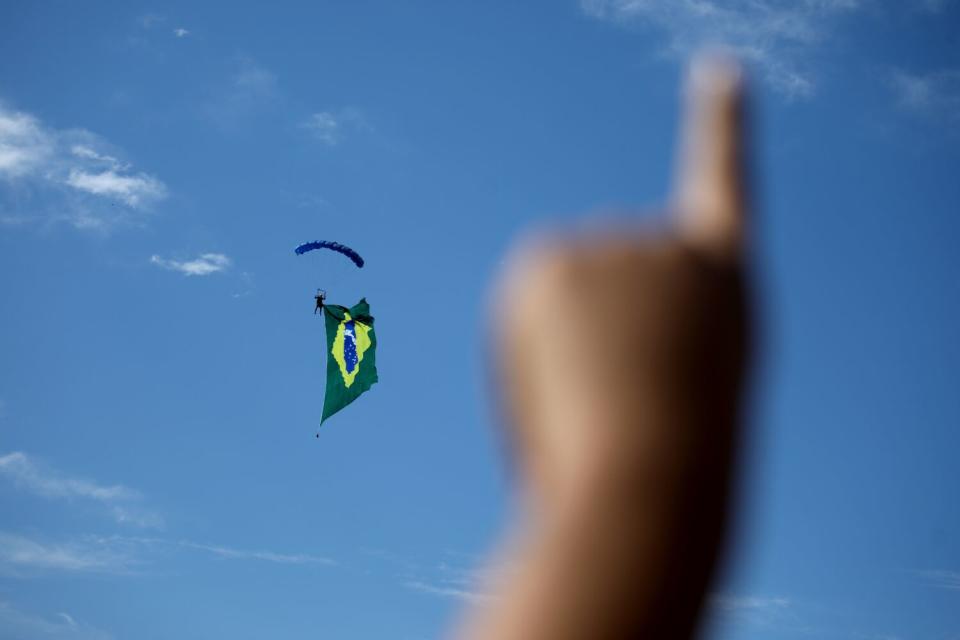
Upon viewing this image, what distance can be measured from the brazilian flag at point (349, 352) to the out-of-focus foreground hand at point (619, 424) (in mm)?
36796

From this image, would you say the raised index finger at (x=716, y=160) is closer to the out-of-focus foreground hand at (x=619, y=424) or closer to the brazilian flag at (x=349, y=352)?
the out-of-focus foreground hand at (x=619, y=424)

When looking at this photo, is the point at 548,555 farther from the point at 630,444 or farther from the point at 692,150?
the point at 692,150

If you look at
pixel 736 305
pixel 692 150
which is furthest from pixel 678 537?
pixel 692 150

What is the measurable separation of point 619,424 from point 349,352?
38750 millimetres

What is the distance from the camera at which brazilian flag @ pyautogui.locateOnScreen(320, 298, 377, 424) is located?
123ft

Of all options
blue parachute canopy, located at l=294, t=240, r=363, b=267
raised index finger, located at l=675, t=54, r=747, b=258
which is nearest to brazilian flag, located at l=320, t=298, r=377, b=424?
blue parachute canopy, located at l=294, t=240, r=363, b=267

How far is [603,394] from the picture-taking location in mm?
777

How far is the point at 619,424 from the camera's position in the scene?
0.77 metres

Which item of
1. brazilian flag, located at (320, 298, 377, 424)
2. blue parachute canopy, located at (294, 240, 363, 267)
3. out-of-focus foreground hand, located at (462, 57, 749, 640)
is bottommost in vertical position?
out-of-focus foreground hand, located at (462, 57, 749, 640)

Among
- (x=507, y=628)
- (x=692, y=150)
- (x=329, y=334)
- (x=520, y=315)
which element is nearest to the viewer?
(x=507, y=628)

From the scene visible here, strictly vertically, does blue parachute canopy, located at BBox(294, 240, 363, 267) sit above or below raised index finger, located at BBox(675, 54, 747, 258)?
above

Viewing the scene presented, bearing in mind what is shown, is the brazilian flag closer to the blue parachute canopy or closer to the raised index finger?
the blue parachute canopy

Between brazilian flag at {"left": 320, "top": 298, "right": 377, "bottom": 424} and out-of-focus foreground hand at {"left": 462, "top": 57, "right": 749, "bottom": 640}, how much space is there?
3680 cm

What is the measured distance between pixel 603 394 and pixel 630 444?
47 millimetres
